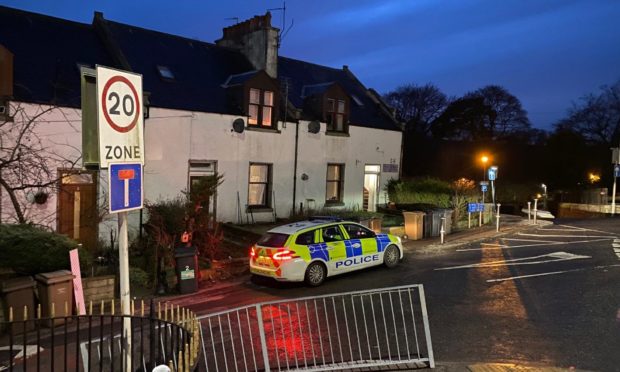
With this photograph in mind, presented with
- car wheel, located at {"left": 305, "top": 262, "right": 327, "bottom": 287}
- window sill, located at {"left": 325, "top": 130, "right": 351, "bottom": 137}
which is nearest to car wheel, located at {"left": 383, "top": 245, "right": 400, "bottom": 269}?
car wheel, located at {"left": 305, "top": 262, "right": 327, "bottom": 287}

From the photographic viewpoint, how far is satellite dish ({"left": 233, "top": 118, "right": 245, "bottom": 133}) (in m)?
18.2

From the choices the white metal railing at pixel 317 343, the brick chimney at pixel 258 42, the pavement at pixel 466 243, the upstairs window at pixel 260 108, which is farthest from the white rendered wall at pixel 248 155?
the white metal railing at pixel 317 343

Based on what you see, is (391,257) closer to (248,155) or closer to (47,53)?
(248,155)

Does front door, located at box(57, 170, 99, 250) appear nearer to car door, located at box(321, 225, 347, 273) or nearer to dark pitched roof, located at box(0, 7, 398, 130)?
dark pitched roof, located at box(0, 7, 398, 130)

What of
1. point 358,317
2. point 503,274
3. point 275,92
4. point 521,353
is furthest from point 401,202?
point 521,353

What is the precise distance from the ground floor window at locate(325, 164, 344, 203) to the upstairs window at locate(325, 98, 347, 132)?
170 centimetres

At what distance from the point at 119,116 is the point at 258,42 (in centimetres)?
1885

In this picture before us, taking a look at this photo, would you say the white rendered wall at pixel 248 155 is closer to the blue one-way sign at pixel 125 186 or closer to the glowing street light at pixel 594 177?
the blue one-way sign at pixel 125 186

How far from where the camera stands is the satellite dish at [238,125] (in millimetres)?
18234

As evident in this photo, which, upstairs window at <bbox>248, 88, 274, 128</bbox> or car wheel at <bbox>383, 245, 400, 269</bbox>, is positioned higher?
upstairs window at <bbox>248, 88, 274, 128</bbox>

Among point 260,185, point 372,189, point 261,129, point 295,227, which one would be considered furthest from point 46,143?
point 372,189

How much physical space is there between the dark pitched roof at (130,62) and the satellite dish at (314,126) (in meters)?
1.35

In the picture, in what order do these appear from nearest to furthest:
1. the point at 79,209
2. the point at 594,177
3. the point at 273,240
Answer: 1. the point at 273,240
2. the point at 79,209
3. the point at 594,177

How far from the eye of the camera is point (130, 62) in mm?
17672
